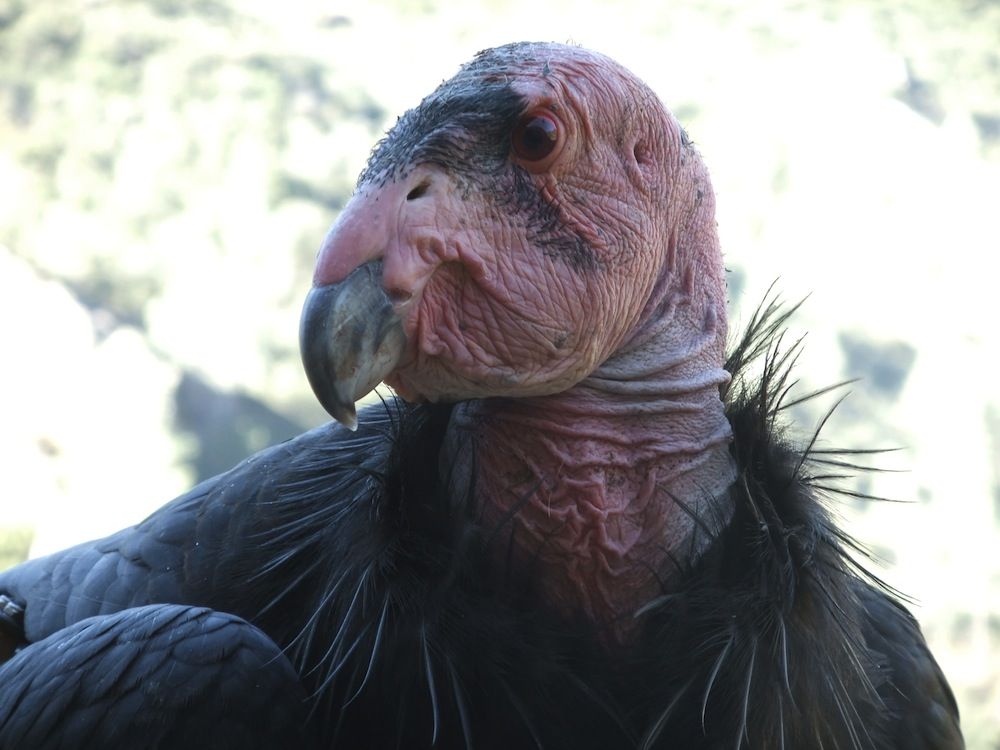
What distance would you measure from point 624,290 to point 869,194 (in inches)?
223

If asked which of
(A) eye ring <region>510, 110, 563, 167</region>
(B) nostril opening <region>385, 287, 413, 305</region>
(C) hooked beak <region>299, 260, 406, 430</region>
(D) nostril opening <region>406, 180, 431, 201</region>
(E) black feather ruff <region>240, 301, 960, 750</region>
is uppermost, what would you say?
(A) eye ring <region>510, 110, 563, 167</region>

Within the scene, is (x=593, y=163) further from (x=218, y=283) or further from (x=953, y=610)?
(x=218, y=283)

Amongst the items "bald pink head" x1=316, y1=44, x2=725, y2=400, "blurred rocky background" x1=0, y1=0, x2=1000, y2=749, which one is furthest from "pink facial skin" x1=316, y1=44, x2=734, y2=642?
"blurred rocky background" x1=0, y1=0, x2=1000, y2=749

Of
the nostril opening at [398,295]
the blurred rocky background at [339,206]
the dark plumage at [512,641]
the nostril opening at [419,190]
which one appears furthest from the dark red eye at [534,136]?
the blurred rocky background at [339,206]

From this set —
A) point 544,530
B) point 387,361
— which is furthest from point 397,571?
point 387,361

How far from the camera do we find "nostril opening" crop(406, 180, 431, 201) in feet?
5.35

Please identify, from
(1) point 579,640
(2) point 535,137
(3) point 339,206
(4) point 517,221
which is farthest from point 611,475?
(3) point 339,206

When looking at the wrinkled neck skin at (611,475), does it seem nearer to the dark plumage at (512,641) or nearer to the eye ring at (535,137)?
the dark plumage at (512,641)

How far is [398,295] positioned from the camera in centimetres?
159

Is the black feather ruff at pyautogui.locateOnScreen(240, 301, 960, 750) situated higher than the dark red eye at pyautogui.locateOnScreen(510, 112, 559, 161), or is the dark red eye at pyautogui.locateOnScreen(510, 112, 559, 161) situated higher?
the dark red eye at pyautogui.locateOnScreen(510, 112, 559, 161)

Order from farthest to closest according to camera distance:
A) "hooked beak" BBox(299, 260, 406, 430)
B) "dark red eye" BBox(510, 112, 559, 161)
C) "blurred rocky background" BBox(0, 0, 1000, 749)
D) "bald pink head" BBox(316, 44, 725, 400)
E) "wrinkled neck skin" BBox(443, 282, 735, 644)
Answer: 1. "blurred rocky background" BBox(0, 0, 1000, 749)
2. "wrinkled neck skin" BBox(443, 282, 735, 644)
3. "dark red eye" BBox(510, 112, 559, 161)
4. "bald pink head" BBox(316, 44, 725, 400)
5. "hooked beak" BBox(299, 260, 406, 430)

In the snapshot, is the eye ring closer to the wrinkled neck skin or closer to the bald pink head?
the bald pink head

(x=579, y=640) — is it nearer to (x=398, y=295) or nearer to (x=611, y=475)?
(x=611, y=475)

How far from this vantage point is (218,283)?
25.2 feet
